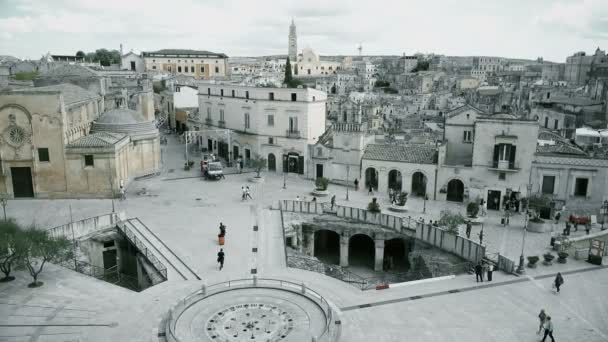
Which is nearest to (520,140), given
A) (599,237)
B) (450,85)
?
(599,237)

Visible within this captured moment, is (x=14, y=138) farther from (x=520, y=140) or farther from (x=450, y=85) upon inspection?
(x=450, y=85)

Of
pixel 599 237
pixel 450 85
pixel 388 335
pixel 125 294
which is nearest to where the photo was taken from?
pixel 388 335

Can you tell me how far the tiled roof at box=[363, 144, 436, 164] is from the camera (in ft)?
133

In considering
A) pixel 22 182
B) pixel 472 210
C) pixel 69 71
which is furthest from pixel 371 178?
pixel 69 71

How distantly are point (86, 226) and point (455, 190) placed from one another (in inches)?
1110

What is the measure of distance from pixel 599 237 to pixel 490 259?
9.12 meters

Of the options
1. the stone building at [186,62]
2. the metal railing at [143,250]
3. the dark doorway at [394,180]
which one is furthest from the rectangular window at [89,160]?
the stone building at [186,62]

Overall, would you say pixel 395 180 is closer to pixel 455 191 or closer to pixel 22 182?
pixel 455 191

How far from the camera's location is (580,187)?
36.4m

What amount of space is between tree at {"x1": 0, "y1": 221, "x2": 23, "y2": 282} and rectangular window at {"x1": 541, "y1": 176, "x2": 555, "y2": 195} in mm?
34828

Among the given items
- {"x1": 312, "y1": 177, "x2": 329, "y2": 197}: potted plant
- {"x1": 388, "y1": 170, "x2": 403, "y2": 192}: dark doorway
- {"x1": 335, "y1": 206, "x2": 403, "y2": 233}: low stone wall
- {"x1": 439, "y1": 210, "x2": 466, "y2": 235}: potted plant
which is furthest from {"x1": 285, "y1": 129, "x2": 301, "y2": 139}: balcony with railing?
{"x1": 439, "y1": 210, "x2": 466, "y2": 235}: potted plant

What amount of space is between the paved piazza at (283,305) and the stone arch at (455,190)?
9.36m

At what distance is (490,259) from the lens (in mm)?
27266

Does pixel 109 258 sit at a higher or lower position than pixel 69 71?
lower
